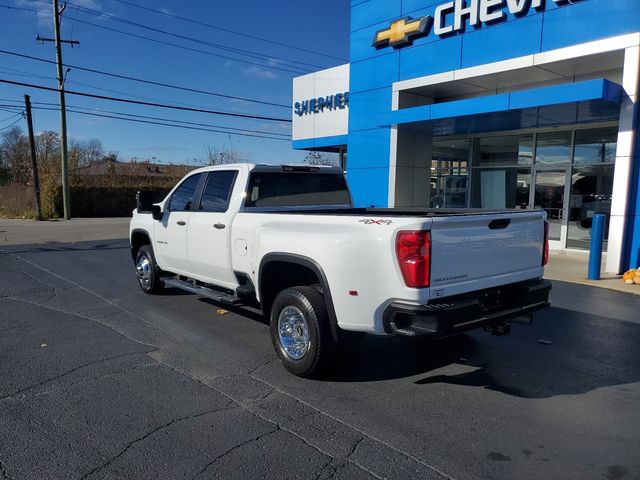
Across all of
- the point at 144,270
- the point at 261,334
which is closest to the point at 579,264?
the point at 261,334

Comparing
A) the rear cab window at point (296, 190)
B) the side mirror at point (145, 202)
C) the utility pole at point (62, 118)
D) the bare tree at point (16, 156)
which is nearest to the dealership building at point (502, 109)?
the rear cab window at point (296, 190)

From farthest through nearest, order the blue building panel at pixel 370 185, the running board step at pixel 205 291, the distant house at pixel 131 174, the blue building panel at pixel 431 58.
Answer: the distant house at pixel 131 174 < the blue building panel at pixel 370 185 < the blue building panel at pixel 431 58 < the running board step at pixel 205 291

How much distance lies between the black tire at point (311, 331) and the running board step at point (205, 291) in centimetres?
106

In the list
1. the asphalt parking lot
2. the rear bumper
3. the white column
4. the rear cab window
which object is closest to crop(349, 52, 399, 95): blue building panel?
the white column

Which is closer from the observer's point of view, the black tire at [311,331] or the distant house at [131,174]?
the black tire at [311,331]

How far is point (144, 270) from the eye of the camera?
781 centimetres

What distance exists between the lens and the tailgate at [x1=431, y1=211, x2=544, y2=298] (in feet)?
12.1

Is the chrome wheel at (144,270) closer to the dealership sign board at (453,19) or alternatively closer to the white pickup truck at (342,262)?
the white pickup truck at (342,262)

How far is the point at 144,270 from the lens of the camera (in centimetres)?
781

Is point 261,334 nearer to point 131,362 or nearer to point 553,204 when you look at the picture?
point 131,362

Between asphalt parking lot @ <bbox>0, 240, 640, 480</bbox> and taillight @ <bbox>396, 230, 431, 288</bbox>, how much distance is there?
3.49 ft

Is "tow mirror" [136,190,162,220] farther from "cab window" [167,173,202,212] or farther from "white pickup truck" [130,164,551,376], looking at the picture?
"white pickup truck" [130,164,551,376]

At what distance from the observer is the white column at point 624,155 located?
9836mm

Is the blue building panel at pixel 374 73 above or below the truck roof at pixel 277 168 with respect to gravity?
above
